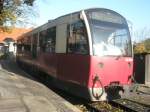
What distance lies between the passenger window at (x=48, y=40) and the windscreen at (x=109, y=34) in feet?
10.9

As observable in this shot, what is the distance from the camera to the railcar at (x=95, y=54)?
12.7 meters

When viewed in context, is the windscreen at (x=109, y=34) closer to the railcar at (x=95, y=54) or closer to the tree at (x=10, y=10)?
the railcar at (x=95, y=54)

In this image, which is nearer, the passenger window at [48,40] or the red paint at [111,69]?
the red paint at [111,69]

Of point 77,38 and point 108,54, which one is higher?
point 77,38

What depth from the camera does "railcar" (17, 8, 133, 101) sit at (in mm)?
12695

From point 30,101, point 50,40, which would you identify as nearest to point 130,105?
point 30,101

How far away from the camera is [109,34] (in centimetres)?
1332

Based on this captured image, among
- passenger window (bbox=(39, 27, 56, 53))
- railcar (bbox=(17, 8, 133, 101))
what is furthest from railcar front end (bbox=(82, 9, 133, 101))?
passenger window (bbox=(39, 27, 56, 53))

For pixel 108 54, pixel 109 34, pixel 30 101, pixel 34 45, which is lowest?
pixel 30 101

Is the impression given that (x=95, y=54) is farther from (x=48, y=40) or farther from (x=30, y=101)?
(x=48, y=40)

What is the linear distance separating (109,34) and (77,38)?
114cm

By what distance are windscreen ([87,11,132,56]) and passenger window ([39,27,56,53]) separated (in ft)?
10.9

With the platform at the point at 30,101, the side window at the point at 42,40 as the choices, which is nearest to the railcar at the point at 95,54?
the platform at the point at 30,101

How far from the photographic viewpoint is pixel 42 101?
472 inches
